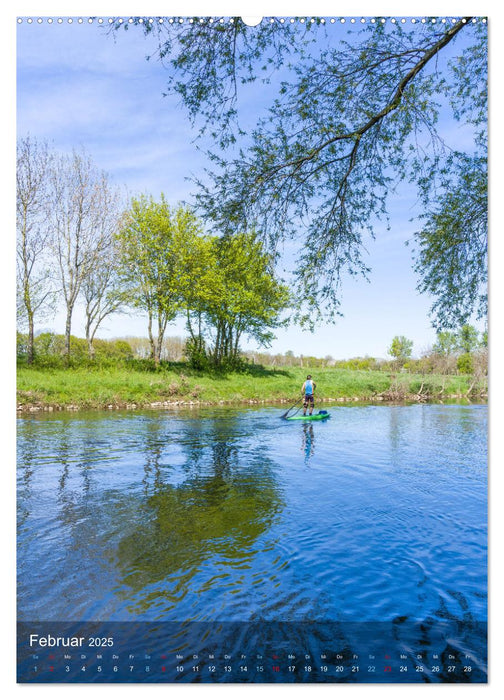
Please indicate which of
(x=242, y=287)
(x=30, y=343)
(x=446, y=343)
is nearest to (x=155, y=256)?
(x=242, y=287)

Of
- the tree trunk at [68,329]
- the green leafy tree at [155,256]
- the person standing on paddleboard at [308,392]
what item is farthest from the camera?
the person standing on paddleboard at [308,392]

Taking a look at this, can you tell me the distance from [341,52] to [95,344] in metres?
3.70

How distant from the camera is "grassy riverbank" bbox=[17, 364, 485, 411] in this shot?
4.98 metres

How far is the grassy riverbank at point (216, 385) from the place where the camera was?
498 cm

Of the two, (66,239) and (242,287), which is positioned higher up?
(66,239)

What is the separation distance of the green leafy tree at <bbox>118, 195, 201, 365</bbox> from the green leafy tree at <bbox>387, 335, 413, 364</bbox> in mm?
2164

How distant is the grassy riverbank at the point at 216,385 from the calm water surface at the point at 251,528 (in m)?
0.83

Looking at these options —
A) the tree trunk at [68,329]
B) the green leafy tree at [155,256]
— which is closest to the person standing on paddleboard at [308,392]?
the green leafy tree at [155,256]

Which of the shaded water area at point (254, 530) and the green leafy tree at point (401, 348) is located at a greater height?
the green leafy tree at point (401, 348)

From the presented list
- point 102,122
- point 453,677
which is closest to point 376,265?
point 102,122

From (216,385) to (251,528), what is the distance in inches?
151

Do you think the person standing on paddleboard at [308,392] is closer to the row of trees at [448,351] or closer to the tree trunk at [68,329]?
the row of trees at [448,351]

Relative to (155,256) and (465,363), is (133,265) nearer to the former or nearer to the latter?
(155,256)

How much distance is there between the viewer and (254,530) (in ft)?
15.8
